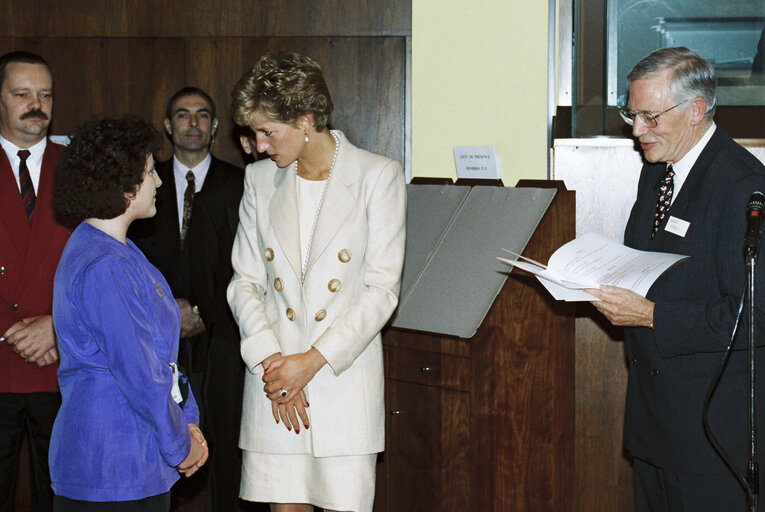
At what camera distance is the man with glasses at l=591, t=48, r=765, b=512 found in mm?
2137

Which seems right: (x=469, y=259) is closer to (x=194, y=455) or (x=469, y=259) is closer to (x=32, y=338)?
(x=194, y=455)

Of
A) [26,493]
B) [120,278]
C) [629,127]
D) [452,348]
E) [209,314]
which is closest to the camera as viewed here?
[120,278]

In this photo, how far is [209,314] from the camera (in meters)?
3.72

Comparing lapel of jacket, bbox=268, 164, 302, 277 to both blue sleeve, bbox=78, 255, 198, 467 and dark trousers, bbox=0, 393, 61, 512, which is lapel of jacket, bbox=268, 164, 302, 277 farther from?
dark trousers, bbox=0, 393, 61, 512

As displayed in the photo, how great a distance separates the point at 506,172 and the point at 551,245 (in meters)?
0.88

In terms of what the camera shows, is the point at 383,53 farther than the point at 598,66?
Yes

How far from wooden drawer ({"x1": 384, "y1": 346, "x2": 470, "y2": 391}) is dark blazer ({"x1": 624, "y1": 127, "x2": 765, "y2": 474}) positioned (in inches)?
32.1

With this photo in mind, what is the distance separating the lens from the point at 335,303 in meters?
2.52

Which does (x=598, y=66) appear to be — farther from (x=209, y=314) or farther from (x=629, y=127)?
(x=209, y=314)

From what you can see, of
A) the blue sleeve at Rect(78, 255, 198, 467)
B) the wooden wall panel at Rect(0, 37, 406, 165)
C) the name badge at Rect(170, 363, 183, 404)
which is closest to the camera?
the blue sleeve at Rect(78, 255, 198, 467)

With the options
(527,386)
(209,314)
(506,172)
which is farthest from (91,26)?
(527,386)

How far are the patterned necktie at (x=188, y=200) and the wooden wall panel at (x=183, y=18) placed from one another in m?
0.95

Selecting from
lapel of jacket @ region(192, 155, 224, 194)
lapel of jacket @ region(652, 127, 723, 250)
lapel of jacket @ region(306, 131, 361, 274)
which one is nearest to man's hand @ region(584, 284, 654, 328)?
lapel of jacket @ region(652, 127, 723, 250)

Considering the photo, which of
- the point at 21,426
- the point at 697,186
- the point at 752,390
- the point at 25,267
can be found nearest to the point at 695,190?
the point at 697,186
